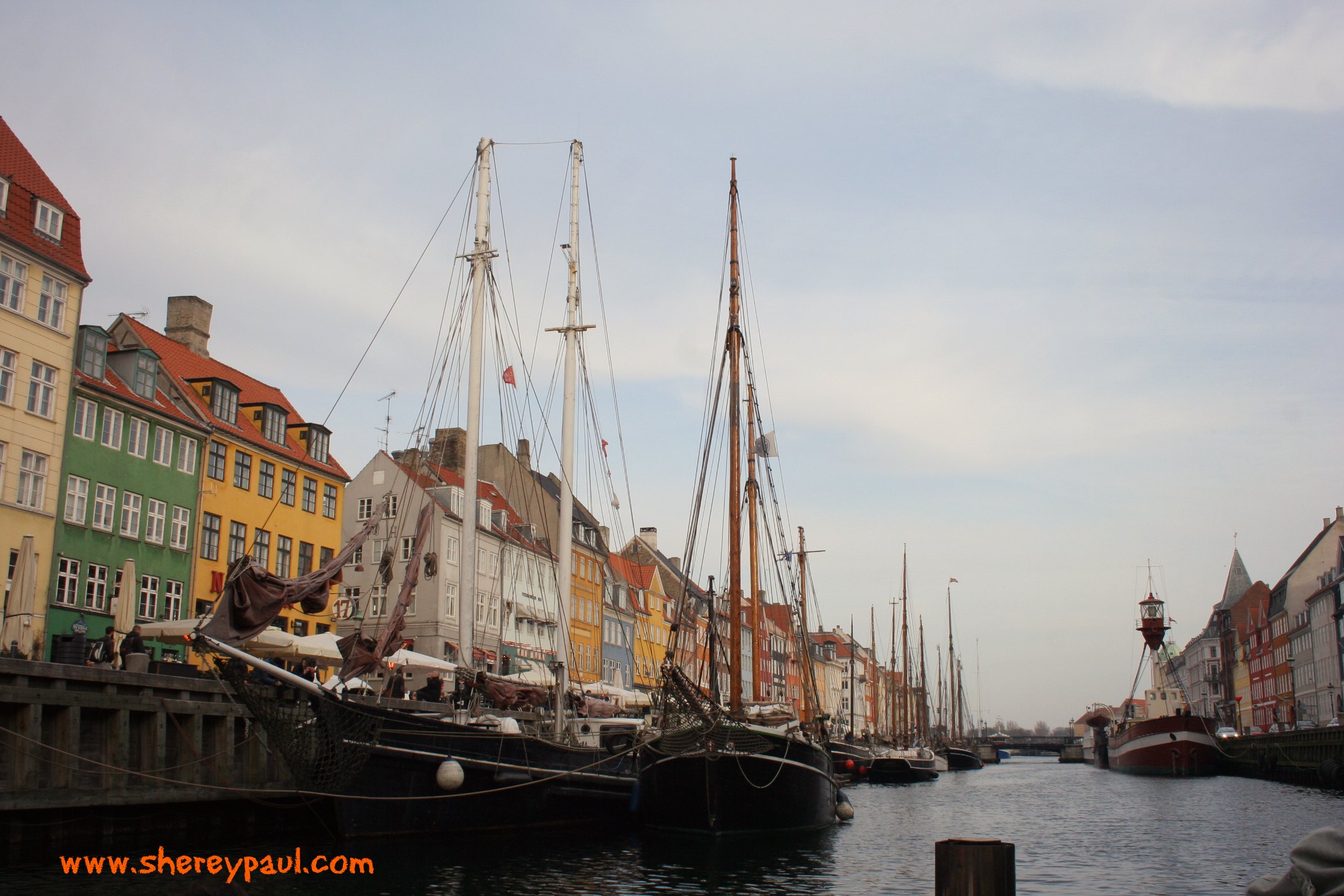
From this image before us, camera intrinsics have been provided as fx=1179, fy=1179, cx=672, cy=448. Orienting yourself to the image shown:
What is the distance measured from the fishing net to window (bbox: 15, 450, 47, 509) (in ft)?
60.5

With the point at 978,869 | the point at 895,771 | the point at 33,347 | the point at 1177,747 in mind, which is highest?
the point at 33,347

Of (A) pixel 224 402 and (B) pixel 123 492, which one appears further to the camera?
(A) pixel 224 402

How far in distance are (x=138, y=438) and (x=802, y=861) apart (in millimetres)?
30210

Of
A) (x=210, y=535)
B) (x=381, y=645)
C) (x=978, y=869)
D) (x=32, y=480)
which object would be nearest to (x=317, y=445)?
(x=210, y=535)

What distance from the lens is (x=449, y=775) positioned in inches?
1025

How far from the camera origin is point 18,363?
125 feet

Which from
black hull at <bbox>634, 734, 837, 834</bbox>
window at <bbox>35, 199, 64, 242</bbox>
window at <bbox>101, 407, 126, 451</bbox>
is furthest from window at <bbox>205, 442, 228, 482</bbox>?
black hull at <bbox>634, 734, 837, 834</bbox>

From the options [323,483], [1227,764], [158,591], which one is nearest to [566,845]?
[158,591]

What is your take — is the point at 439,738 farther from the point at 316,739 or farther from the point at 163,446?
the point at 163,446

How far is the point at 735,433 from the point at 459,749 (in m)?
11.7

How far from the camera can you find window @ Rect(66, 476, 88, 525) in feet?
131

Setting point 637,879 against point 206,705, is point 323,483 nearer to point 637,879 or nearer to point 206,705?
point 206,705

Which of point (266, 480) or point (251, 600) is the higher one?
point (266, 480)

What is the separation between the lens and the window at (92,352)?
41875 millimetres
